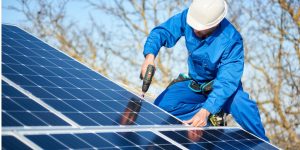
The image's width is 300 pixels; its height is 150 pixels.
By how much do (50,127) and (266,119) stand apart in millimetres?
10759

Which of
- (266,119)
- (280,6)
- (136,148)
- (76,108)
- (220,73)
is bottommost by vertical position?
(266,119)

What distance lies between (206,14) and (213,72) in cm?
72

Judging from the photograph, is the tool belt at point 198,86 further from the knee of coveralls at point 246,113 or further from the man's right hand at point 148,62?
the man's right hand at point 148,62

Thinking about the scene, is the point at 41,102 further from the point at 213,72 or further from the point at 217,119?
the point at 217,119

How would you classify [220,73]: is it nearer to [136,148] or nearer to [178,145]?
[178,145]

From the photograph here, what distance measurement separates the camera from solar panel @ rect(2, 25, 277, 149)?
10.2 ft

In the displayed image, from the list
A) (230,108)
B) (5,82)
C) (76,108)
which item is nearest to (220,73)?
(230,108)

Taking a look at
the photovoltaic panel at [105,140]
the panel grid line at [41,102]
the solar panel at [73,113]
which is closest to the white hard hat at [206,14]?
the solar panel at [73,113]

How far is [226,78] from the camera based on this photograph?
4.93 meters

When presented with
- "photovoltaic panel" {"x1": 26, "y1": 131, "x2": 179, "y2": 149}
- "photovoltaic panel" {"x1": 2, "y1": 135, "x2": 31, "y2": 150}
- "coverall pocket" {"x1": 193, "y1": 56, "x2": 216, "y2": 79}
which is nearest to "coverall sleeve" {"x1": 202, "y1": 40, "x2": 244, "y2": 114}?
"coverall pocket" {"x1": 193, "y1": 56, "x2": 216, "y2": 79}

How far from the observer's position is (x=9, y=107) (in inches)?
126

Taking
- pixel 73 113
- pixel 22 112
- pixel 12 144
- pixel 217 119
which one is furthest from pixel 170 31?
pixel 12 144

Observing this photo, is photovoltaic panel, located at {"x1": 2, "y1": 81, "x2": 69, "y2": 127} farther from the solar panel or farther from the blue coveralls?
the blue coveralls

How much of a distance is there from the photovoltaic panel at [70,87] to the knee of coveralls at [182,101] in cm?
89
